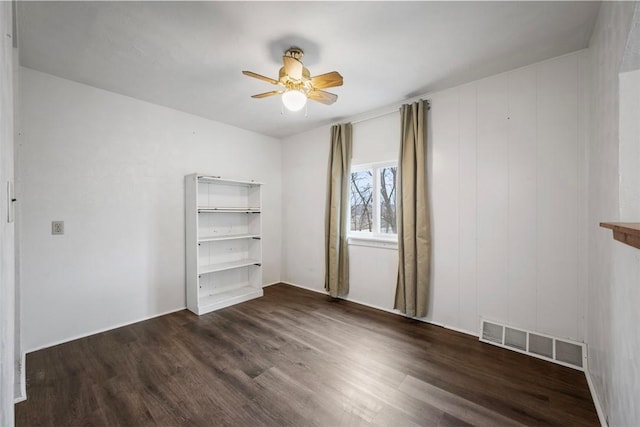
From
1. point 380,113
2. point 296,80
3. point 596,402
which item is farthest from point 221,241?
point 596,402

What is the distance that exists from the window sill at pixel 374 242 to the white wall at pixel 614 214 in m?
1.71

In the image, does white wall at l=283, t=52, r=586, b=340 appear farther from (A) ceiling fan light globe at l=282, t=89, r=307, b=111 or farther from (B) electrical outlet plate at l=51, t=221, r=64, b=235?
(B) electrical outlet plate at l=51, t=221, r=64, b=235

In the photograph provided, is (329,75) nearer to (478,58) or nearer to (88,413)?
(478,58)

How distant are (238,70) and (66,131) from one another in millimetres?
1788

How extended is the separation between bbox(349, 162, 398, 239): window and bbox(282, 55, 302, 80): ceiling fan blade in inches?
68.8

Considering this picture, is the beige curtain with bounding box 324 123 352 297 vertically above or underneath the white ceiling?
underneath

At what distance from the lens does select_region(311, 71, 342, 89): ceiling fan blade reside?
6.41ft

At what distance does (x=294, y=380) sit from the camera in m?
1.91

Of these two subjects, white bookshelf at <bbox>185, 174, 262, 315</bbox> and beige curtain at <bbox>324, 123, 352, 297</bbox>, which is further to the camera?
Answer: beige curtain at <bbox>324, 123, 352, 297</bbox>

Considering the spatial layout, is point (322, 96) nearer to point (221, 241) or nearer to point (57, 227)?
point (221, 241)

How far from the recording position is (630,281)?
1.12 meters

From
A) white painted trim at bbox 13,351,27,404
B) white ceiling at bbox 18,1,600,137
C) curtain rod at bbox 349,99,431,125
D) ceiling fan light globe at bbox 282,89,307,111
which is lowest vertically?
white painted trim at bbox 13,351,27,404

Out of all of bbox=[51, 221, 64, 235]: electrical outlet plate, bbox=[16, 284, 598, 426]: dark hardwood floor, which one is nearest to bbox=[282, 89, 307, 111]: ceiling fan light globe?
bbox=[16, 284, 598, 426]: dark hardwood floor

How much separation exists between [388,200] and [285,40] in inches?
84.6
